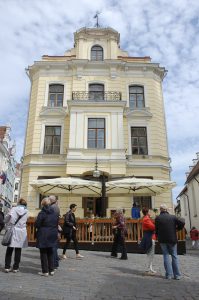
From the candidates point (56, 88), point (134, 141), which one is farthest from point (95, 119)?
point (56, 88)

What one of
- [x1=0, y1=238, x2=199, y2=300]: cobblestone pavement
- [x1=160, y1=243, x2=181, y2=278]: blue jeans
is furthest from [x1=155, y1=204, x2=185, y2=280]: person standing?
[x1=0, y1=238, x2=199, y2=300]: cobblestone pavement

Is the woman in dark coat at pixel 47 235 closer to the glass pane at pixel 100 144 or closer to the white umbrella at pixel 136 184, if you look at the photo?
the white umbrella at pixel 136 184

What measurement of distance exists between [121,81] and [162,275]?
58.6ft

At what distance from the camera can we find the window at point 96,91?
22188mm

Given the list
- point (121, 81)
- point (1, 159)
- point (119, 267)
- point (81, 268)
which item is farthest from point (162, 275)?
point (1, 159)

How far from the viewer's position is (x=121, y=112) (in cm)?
2058

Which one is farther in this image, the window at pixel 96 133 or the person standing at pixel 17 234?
the window at pixel 96 133

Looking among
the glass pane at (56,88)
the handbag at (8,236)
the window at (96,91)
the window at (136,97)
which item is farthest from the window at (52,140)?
the handbag at (8,236)

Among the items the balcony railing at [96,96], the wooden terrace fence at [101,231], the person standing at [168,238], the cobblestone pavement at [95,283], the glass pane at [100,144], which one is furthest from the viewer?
the balcony railing at [96,96]

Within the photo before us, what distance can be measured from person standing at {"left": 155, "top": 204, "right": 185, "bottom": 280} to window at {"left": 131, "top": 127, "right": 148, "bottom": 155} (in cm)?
1327

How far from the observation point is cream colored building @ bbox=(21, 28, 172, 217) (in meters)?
19.5

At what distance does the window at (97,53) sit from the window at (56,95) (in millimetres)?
4044

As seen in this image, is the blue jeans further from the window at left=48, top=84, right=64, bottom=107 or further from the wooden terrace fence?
the window at left=48, top=84, right=64, bottom=107

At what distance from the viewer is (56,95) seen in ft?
74.5
